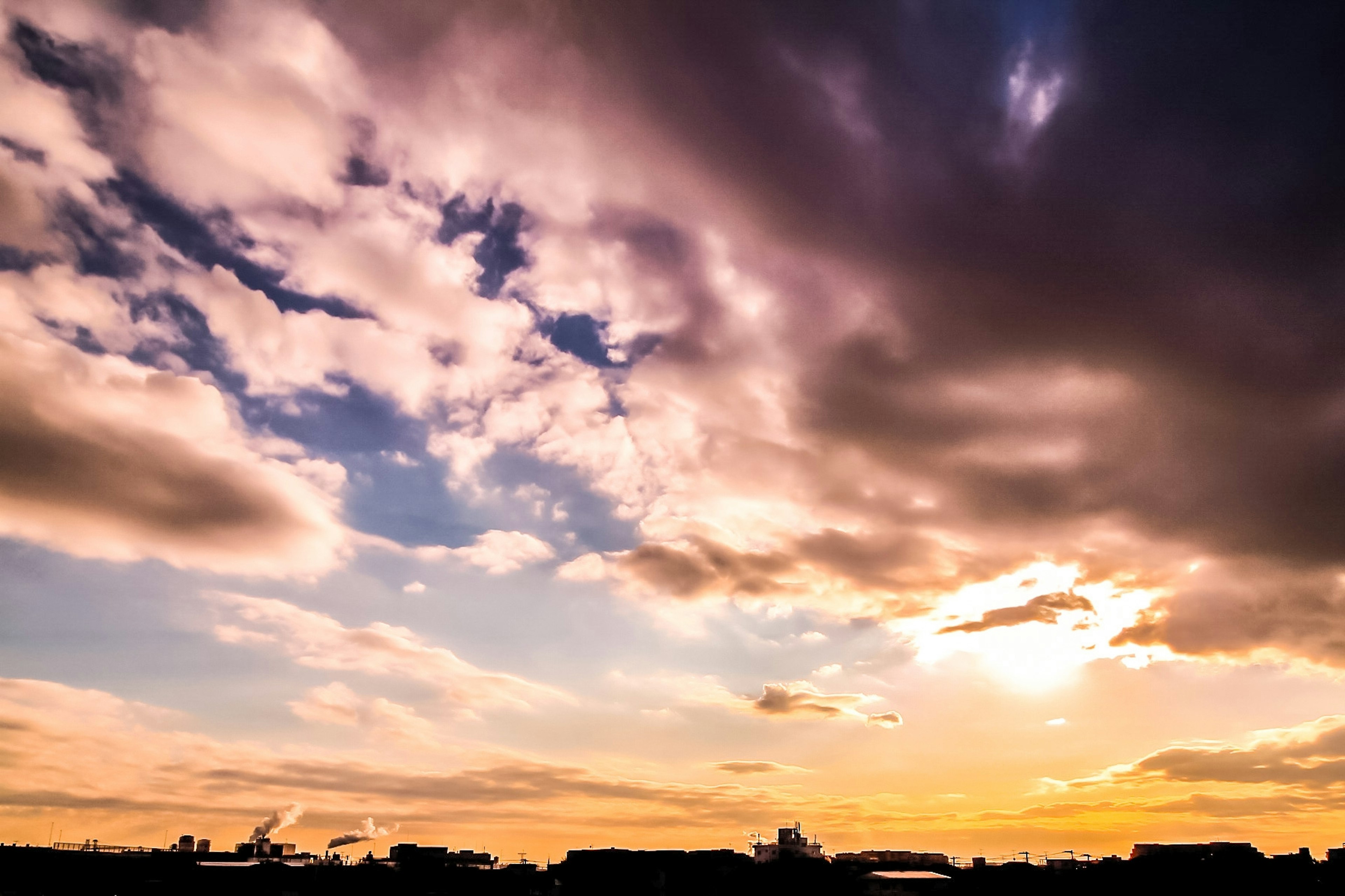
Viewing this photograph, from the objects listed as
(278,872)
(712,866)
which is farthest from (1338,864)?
(278,872)

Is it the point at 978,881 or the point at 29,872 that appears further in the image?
the point at 978,881

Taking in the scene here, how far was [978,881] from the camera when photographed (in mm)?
189000

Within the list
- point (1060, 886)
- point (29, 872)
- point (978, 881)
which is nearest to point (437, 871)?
point (29, 872)

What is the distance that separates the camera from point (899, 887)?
180 m

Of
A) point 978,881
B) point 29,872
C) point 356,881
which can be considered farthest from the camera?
point 978,881

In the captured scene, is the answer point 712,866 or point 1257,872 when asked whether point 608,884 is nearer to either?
point 712,866

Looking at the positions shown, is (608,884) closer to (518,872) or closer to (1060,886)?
(518,872)

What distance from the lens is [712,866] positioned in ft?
636

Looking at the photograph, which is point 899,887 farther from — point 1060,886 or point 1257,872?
point 1257,872

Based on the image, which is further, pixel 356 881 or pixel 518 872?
pixel 518 872

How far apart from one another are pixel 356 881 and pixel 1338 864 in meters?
191

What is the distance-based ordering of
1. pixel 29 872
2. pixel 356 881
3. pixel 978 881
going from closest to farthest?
1. pixel 29 872
2. pixel 356 881
3. pixel 978 881

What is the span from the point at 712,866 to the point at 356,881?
69.5m

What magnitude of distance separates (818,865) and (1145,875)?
Result: 205 ft
